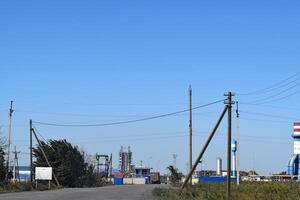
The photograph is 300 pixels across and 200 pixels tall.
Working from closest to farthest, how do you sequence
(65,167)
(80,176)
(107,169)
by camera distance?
(65,167), (80,176), (107,169)

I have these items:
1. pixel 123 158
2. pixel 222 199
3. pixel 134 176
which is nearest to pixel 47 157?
pixel 222 199

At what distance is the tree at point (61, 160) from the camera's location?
75.6 m

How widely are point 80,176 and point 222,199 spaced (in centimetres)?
5370

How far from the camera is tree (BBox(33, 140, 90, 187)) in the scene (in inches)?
2977

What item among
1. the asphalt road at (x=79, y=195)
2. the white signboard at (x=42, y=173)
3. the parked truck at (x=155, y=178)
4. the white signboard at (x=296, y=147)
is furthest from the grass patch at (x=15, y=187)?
the parked truck at (x=155, y=178)

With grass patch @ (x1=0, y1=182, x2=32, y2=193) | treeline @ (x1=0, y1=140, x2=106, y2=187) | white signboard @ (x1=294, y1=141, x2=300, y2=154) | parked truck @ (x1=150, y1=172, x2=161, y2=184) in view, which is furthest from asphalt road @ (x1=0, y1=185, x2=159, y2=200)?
parked truck @ (x1=150, y1=172, x2=161, y2=184)

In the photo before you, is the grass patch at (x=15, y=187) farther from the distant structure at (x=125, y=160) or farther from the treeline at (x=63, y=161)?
the distant structure at (x=125, y=160)

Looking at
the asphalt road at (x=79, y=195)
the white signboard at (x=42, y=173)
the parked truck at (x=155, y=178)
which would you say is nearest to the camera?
the asphalt road at (x=79, y=195)

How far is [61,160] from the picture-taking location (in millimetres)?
76375

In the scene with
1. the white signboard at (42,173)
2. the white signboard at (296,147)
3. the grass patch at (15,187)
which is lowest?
the grass patch at (15,187)

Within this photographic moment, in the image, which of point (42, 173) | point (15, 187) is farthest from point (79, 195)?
point (42, 173)

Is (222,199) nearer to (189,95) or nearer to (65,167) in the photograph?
(189,95)

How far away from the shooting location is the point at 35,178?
64.5m

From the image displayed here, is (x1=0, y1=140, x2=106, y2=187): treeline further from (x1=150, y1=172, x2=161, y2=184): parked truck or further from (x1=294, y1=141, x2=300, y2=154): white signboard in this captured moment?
(x1=150, y1=172, x2=161, y2=184): parked truck
